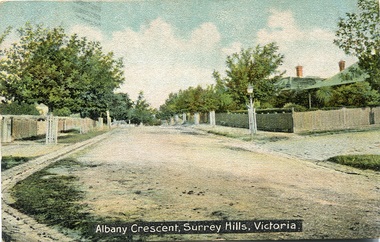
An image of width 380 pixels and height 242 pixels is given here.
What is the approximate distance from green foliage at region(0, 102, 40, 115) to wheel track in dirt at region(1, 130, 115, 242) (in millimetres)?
836

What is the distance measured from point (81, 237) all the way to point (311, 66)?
13.5 ft

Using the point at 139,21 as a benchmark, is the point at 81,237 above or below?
below

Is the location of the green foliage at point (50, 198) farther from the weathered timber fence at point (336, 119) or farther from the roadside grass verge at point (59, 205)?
the weathered timber fence at point (336, 119)

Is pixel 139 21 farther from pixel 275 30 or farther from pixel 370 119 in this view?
pixel 370 119

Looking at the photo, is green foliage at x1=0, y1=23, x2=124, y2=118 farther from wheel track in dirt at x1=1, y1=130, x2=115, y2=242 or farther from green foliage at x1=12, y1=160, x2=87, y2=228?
green foliage at x1=12, y1=160, x2=87, y2=228

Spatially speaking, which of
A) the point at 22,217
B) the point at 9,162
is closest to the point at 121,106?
the point at 9,162

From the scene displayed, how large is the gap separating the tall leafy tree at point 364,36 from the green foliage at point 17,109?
522 centimetres

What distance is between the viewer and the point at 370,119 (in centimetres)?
493

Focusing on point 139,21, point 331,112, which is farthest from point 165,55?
point 331,112

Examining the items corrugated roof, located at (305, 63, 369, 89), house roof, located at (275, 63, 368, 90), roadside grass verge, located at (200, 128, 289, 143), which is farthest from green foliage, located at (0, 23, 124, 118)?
corrugated roof, located at (305, 63, 369, 89)

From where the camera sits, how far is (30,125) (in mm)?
5598

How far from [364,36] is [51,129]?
6017 millimetres

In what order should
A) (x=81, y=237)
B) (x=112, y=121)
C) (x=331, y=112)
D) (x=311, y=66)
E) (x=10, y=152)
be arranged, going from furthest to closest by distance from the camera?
1. (x=112, y=121)
2. (x=331, y=112)
3. (x=311, y=66)
4. (x=10, y=152)
5. (x=81, y=237)

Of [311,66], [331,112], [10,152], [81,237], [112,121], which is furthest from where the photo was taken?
[112,121]
